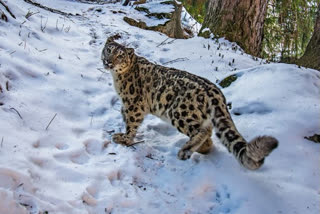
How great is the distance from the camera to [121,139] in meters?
4.59

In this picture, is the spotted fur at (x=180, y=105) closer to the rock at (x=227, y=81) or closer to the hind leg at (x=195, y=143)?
the hind leg at (x=195, y=143)

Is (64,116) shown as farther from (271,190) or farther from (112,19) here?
(112,19)

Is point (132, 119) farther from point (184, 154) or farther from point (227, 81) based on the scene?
point (227, 81)

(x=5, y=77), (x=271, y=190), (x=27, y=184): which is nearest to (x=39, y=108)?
(x=5, y=77)

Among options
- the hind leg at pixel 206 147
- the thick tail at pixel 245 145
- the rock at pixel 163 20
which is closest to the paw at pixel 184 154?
the hind leg at pixel 206 147

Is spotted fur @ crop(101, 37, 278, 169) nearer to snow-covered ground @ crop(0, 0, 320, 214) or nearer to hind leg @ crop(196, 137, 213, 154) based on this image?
hind leg @ crop(196, 137, 213, 154)

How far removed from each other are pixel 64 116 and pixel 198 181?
7.13 ft

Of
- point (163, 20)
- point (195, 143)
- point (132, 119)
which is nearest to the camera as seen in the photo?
point (195, 143)

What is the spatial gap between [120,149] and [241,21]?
212 inches

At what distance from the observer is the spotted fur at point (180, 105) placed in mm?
3508

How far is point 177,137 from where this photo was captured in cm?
487

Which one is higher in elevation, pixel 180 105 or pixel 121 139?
pixel 180 105

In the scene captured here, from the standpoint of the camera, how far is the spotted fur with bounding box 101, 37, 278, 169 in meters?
3.51

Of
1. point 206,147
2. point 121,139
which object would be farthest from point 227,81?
point 121,139
